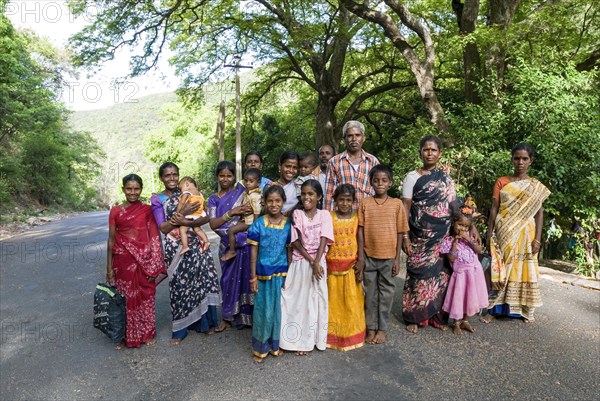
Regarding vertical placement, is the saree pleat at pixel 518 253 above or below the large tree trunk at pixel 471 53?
below

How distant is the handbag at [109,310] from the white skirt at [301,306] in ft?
4.98

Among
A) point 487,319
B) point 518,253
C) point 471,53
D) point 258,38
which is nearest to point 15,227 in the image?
point 258,38

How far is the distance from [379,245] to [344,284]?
50 cm

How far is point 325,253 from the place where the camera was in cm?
349

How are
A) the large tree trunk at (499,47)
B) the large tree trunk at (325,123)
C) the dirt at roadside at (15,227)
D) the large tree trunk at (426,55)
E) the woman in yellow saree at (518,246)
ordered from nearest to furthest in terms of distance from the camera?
the woman in yellow saree at (518,246) → the large tree trunk at (499,47) → the large tree trunk at (426,55) → the dirt at roadside at (15,227) → the large tree trunk at (325,123)

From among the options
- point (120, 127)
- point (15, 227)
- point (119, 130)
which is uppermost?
point (120, 127)

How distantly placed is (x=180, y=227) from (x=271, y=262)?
972 millimetres

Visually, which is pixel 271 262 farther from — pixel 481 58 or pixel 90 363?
pixel 481 58

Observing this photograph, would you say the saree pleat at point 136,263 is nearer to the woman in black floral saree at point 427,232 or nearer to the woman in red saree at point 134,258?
the woman in red saree at point 134,258

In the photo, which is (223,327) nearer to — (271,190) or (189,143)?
(271,190)

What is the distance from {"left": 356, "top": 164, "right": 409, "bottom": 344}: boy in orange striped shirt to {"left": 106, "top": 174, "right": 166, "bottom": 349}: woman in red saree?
200cm

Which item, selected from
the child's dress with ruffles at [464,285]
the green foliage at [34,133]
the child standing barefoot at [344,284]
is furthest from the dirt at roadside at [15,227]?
the child's dress with ruffles at [464,285]

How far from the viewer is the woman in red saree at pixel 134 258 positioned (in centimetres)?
351

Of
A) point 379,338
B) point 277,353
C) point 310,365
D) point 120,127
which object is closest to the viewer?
point 310,365
